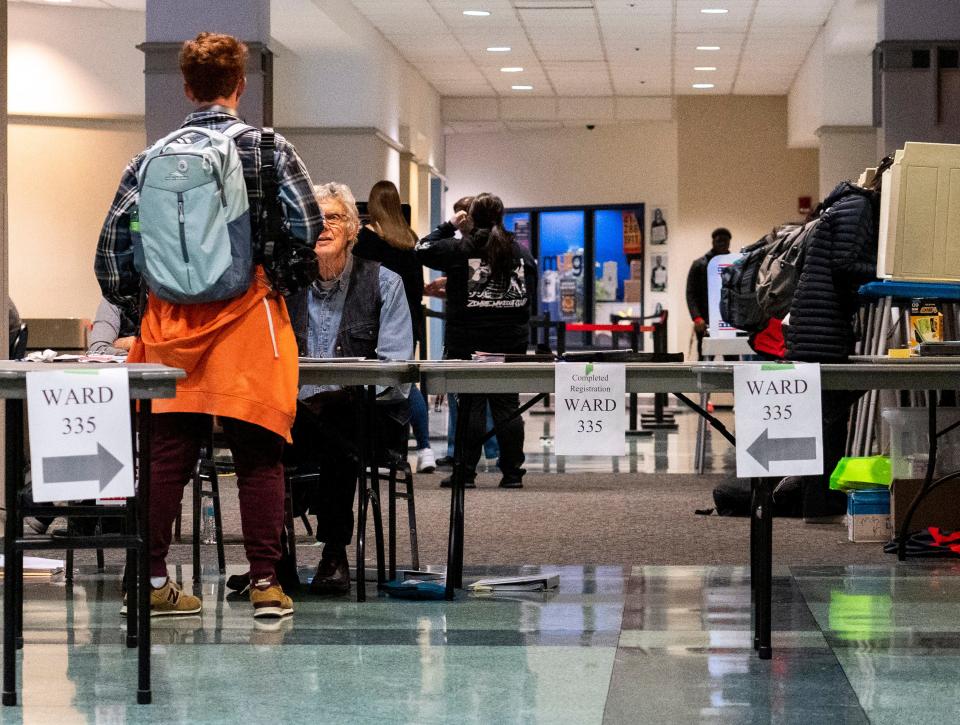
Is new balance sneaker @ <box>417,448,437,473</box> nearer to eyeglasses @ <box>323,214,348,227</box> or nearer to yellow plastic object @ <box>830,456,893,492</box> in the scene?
yellow plastic object @ <box>830,456,893,492</box>

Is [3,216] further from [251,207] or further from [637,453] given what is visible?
[637,453]

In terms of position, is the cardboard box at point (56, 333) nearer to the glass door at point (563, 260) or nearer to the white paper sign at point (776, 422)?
the white paper sign at point (776, 422)

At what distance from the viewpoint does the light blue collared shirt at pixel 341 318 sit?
4.36m

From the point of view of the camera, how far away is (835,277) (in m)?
4.01

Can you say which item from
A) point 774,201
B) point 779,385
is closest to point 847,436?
point 779,385

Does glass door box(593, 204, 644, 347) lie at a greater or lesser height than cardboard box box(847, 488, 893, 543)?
greater

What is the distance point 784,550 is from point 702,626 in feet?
5.11

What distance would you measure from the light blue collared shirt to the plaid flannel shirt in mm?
797

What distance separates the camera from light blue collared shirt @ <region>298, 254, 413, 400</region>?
4.36 metres

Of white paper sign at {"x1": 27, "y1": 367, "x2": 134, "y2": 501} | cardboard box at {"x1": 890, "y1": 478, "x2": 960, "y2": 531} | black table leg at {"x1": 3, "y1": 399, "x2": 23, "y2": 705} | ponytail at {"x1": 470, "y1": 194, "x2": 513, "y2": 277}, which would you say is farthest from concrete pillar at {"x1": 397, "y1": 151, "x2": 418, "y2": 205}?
white paper sign at {"x1": 27, "y1": 367, "x2": 134, "y2": 501}

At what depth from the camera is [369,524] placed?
5875 mm

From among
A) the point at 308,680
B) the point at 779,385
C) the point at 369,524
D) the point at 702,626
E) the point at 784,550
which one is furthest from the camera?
the point at 369,524

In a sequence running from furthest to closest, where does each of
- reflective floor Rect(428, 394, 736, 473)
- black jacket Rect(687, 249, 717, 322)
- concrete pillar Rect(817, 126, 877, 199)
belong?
concrete pillar Rect(817, 126, 877, 199) → black jacket Rect(687, 249, 717, 322) → reflective floor Rect(428, 394, 736, 473)

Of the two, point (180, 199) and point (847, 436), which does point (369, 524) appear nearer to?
point (847, 436)
